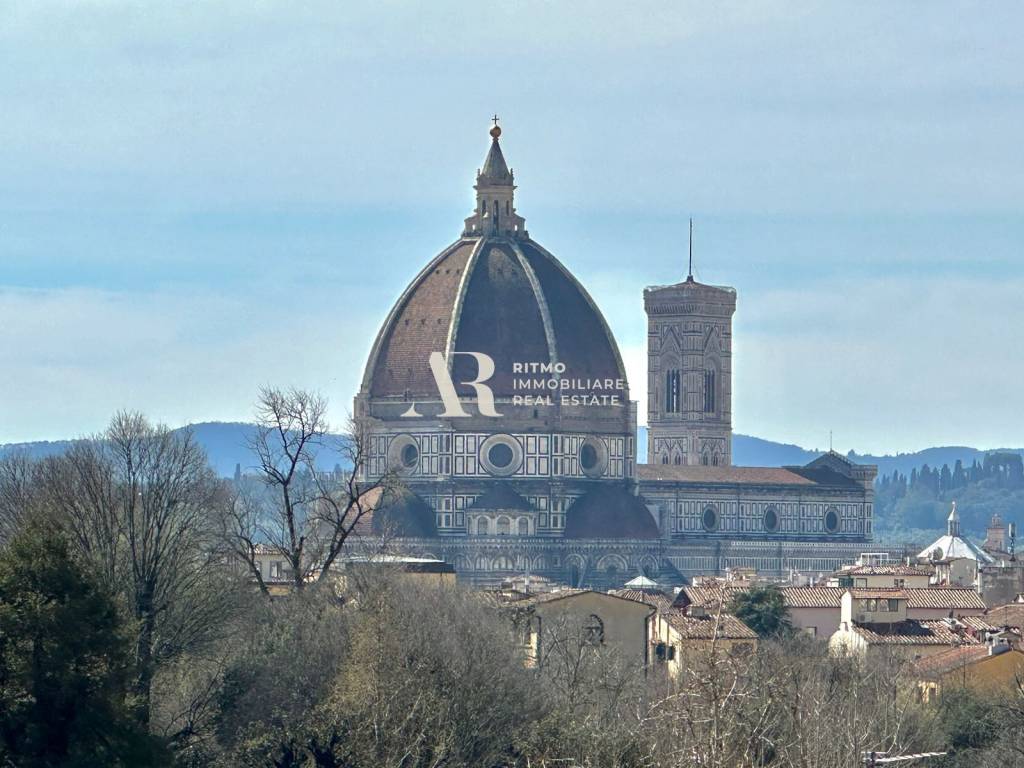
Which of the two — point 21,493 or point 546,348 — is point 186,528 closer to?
point 21,493

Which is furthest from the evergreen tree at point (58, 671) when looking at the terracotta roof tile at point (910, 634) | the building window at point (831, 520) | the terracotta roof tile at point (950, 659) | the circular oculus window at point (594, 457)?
the building window at point (831, 520)

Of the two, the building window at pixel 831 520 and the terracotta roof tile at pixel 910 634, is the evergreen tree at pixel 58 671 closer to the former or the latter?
the terracotta roof tile at pixel 910 634

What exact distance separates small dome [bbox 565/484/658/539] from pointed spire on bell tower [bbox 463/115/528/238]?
575 inches

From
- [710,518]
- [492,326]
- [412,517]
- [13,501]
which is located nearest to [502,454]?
[492,326]

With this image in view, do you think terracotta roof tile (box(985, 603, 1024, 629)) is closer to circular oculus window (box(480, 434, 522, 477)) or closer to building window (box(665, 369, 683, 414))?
circular oculus window (box(480, 434, 522, 477))

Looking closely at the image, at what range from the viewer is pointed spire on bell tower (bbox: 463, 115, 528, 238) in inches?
6324

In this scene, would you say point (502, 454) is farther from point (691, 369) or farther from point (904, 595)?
point (904, 595)

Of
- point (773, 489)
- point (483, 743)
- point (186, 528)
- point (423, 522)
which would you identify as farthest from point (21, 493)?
point (773, 489)

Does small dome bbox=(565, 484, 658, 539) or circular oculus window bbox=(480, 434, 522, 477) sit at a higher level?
circular oculus window bbox=(480, 434, 522, 477)

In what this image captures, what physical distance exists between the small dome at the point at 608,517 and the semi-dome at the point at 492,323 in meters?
6.56

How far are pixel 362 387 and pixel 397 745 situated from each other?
10936cm

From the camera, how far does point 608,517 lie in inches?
5960

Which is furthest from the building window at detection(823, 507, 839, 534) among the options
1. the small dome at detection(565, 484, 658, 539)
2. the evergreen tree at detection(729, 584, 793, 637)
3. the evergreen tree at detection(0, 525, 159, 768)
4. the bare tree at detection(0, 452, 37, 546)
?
the evergreen tree at detection(0, 525, 159, 768)

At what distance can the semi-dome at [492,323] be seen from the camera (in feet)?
512
